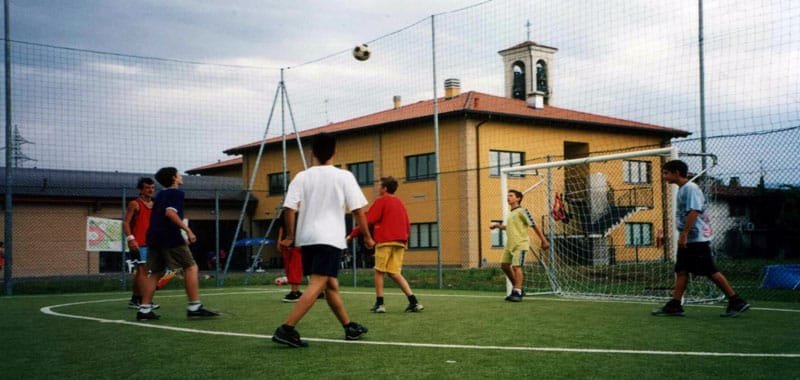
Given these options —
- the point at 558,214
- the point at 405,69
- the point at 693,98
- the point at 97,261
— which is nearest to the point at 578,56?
the point at 693,98

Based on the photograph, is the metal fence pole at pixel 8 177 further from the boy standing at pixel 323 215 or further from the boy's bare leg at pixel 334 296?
the boy's bare leg at pixel 334 296

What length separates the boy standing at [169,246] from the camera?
903 centimetres

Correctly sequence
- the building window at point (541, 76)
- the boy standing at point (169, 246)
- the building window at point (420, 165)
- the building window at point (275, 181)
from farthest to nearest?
1. the building window at point (275, 181)
2. the building window at point (541, 76)
3. the building window at point (420, 165)
4. the boy standing at point (169, 246)

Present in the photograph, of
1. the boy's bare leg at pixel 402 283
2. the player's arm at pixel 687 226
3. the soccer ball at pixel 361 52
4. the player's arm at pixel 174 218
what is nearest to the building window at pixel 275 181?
the soccer ball at pixel 361 52

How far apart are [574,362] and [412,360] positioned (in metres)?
1.16

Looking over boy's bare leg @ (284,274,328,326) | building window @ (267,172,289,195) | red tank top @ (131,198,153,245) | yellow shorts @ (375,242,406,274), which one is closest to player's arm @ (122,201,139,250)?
red tank top @ (131,198,153,245)

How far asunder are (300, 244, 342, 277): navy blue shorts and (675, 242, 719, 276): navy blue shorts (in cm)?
461

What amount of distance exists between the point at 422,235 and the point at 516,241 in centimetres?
2156

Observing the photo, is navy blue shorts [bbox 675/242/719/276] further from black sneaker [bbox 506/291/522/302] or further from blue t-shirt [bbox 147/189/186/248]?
blue t-shirt [bbox 147/189/186/248]

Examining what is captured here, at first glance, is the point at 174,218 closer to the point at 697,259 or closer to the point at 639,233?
the point at 697,259

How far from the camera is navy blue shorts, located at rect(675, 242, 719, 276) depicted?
352 inches

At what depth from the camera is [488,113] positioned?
32.3 meters

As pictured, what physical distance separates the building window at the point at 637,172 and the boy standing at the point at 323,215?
19.6 meters

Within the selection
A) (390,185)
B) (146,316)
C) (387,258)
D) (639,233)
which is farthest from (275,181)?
(146,316)
